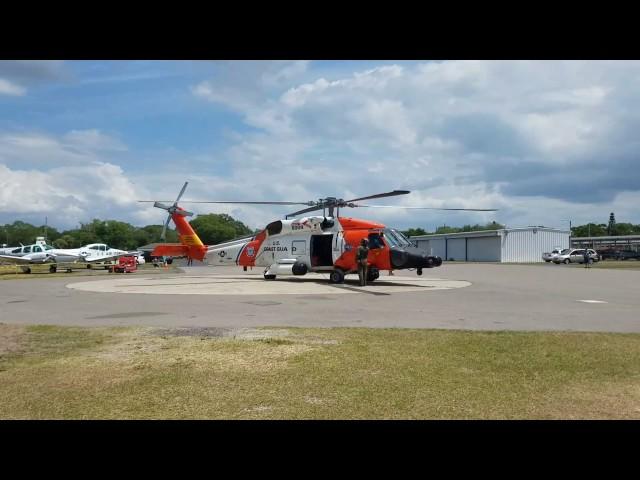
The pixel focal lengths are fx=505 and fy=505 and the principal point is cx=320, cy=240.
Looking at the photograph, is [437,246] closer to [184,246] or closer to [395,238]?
[184,246]

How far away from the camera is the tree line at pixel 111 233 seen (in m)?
127

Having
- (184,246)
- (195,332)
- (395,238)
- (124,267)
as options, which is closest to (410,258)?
(395,238)

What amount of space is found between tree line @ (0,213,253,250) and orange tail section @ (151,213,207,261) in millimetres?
96976

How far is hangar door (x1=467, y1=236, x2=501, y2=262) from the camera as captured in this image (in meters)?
71.6

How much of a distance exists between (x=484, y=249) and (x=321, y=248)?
57903 mm

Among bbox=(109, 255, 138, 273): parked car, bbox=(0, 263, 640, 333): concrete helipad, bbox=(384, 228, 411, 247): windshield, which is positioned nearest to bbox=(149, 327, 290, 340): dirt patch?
bbox=(0, 263, 640, 333): concrete helipad

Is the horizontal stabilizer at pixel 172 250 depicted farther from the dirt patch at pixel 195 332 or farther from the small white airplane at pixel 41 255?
the dirt patch at pixel 195 332

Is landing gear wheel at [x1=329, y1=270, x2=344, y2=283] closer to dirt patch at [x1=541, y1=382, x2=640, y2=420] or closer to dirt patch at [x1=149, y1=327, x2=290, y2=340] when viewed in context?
dirt patch at [x1=149, y1=327, x2=290, y2=340]

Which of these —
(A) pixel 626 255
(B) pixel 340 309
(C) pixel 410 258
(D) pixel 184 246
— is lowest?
(B) pixel 340 309

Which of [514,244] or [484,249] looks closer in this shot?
[514,244]

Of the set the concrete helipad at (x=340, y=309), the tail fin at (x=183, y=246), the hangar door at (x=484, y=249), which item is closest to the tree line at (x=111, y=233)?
the hangar door at (x=484, y=249)

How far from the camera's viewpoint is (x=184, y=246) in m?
26.8

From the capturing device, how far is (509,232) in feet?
234
